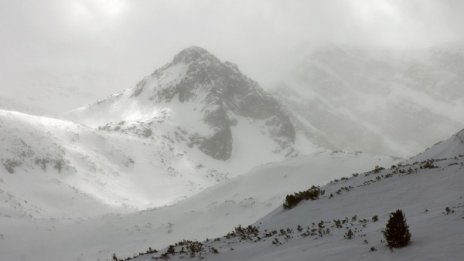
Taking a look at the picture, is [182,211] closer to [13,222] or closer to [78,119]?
[13,222]

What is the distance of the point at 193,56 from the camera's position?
540ft

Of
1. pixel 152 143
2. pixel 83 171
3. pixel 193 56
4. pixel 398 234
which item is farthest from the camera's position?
pixel 193 56

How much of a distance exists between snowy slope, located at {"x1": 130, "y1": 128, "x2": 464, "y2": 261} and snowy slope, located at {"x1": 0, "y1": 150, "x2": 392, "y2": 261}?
615 inches

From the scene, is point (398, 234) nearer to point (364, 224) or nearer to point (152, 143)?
point (364, 224)

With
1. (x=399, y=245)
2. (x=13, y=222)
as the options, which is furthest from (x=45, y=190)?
(x=399, y=245)

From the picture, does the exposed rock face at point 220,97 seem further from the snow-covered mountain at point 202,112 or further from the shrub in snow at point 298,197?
the shrub in snow at point 298,197

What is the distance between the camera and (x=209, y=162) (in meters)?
123

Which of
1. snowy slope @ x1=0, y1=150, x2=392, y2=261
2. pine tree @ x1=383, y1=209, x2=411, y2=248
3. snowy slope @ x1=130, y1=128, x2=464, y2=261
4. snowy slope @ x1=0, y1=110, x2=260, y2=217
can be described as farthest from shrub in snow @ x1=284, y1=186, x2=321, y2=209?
snowy slope @ x1=0, y1=110, x2=260, y2=217

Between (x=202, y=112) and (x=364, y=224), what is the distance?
428 feet

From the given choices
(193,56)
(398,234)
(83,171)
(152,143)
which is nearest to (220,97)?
(193,56)

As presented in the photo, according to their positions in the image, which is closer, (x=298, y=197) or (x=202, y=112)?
(x=298, y=197)

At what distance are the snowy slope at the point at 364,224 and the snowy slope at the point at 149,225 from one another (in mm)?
15616

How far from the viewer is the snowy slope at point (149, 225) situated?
106 ft

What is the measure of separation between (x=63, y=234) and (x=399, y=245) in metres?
29.0
